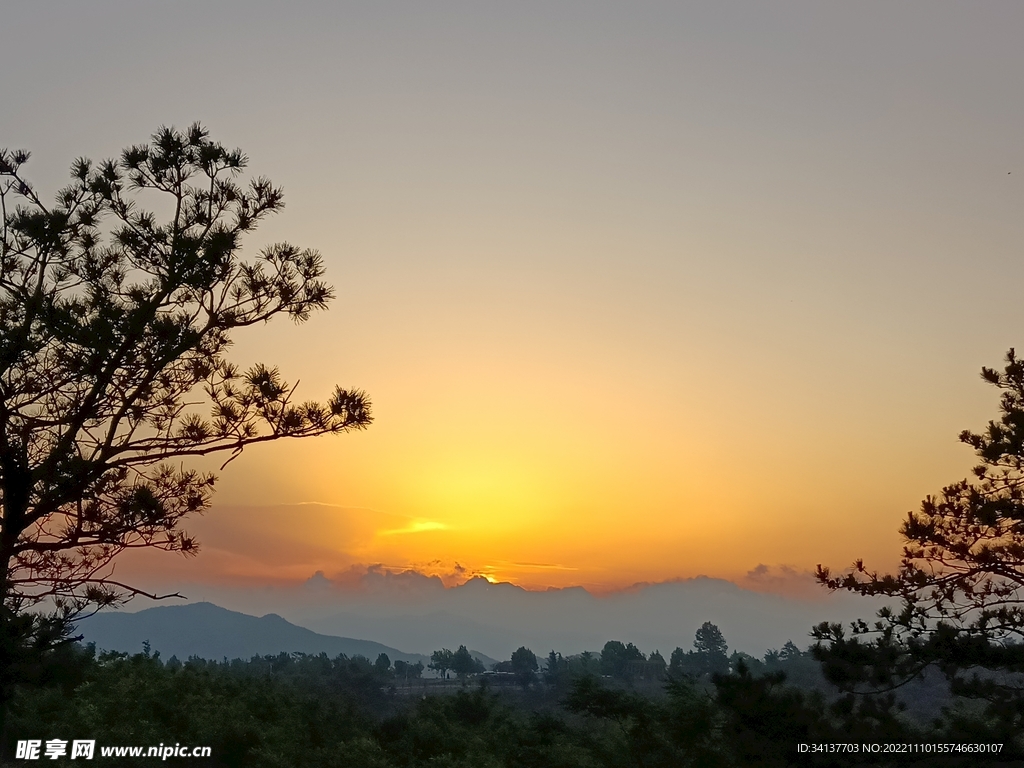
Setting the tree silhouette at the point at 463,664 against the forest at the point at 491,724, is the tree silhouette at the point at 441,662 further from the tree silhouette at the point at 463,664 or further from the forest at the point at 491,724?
the forest at the point at 491,724

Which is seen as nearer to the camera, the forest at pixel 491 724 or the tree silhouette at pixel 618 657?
the forest at pixel 491 724

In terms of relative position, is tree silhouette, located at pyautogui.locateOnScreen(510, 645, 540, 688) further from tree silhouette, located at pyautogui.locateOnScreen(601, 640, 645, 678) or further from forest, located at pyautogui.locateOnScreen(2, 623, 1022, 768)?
forest, located at pyautogui.locateOnScreen(2, 623, 1022, 768)

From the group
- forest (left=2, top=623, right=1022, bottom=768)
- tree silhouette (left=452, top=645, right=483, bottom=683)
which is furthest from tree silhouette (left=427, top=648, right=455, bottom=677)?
forest (left=2, top=623, right=1022, bottom=768)

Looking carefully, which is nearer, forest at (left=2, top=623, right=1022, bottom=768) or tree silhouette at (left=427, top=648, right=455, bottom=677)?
forest at (left=2, top=623, right=1022, bottom=768)

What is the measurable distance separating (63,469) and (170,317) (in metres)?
1.89

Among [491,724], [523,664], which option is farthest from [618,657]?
Answer: [491,724]

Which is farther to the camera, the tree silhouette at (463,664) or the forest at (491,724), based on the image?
the tree silhouette at (463,664)

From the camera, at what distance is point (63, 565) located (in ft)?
26.9

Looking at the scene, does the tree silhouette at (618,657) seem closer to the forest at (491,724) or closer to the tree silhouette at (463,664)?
the tree silhouette at (463,664)

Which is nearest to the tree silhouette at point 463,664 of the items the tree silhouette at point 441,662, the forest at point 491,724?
the tree silhouette at point 441,662

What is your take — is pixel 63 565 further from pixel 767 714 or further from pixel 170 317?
pixel 767 714

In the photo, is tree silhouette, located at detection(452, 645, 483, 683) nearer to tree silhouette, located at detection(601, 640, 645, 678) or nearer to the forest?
tree silhouette, located at detection(601, 640, 645, 678)

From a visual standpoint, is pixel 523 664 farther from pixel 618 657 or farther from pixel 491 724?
pixel 491 724

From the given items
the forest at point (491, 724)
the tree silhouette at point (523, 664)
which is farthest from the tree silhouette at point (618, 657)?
the forest at point (491, 724)
